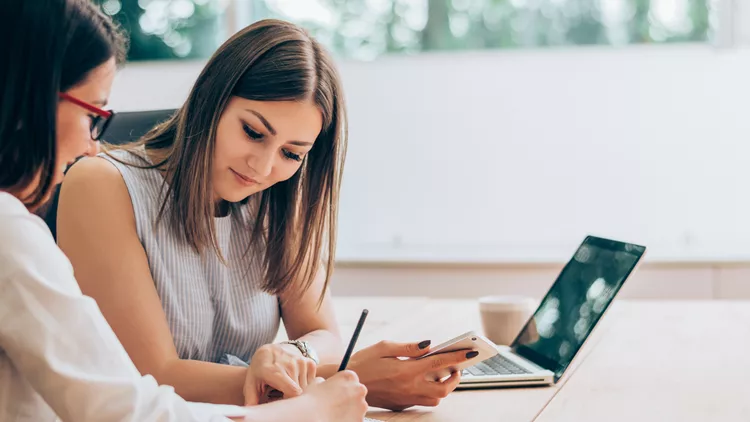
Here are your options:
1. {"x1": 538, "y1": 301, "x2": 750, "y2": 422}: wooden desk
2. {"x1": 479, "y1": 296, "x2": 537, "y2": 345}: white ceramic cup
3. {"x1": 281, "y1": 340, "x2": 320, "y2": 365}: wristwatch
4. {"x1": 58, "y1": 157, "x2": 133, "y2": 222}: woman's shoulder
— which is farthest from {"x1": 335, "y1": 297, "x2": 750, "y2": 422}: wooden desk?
{"x1": 58, "y1": 157, "x2": 133, "y2": 222}: woman's shoulder

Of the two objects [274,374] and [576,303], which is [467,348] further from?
[576,303]

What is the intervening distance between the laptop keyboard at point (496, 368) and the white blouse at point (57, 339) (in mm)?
644

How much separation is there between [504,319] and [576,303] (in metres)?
0.18

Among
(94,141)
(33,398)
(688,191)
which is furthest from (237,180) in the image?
(688,191)

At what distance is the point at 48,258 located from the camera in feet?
2.62

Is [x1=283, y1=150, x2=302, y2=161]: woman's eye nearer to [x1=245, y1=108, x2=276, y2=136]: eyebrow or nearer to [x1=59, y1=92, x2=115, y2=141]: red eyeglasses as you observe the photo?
[x1=245, y1=108, x2=276, y2=136]: eyebrow

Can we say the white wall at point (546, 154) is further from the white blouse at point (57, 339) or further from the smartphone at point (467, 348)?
the white blouse at point (57, 339)

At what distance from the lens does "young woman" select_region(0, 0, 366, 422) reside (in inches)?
30.7

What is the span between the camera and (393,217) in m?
3.36

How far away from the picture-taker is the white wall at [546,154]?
3115 mm

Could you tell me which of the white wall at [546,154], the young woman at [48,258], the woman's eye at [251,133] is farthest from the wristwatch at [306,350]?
the white wall at [546,154]

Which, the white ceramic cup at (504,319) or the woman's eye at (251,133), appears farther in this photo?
the white ceramic cup at (504,319)

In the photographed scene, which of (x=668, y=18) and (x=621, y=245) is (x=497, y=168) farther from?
(x=621, y=245)

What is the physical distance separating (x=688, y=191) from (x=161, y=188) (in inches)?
90.1
